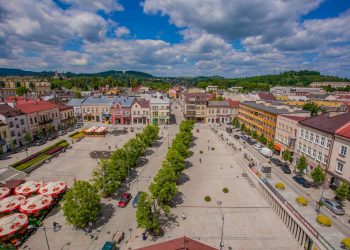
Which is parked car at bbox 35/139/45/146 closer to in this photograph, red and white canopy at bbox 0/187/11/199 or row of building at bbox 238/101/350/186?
red and white canopy at bbox 0/187/11/199

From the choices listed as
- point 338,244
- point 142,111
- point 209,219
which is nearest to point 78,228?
point 209,219

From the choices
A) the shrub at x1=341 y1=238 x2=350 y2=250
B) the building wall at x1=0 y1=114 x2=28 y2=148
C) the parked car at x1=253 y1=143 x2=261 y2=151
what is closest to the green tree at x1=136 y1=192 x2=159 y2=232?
the shrub at x1=341 y1=238 x2=350 y2=250

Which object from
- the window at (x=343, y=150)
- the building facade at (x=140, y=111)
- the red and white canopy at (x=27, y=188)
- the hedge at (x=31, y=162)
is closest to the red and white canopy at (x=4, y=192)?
the red and white canopy at (x=27, y=188)

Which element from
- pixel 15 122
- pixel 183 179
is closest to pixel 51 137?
pixel 15 122

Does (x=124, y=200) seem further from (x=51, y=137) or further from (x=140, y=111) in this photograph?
(x=140, y=111)

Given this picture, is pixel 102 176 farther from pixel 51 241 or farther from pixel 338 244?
pixel 338 244

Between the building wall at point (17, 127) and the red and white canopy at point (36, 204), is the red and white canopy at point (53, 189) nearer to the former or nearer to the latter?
the red and white canopy at point (36, 204)
